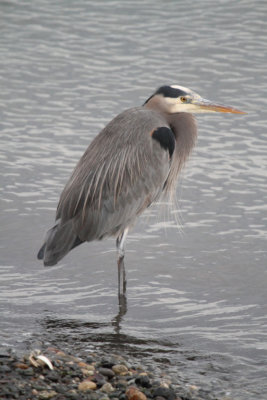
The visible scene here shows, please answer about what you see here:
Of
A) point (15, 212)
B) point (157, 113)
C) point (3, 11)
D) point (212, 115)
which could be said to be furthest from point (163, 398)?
point (3, 11)

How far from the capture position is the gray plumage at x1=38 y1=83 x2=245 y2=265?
21.1 feet

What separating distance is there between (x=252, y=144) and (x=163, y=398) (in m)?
4.99

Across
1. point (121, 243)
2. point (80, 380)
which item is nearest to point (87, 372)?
point (80, 380)

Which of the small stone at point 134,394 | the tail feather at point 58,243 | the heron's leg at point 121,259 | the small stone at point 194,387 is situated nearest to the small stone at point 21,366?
the small stone at point 134,394

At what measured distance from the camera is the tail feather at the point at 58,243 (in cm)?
621

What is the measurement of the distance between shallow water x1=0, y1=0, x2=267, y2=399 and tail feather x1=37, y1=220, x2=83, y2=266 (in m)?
0.33

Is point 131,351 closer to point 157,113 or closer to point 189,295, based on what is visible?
point 189,295

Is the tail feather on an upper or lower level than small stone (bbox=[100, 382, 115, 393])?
upper

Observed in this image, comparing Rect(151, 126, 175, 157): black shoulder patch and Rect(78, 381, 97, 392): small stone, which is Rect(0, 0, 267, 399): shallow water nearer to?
Rect(78, 381, 97, 392): small stone

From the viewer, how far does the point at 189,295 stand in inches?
255

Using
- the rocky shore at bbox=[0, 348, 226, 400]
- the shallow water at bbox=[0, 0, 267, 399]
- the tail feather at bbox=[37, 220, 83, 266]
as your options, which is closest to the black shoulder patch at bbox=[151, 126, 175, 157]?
the tail feather at bbox=[37, 220, 83, 266]

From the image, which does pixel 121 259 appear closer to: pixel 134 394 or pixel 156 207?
pixel 156 207

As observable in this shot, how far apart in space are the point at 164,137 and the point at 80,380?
250cm

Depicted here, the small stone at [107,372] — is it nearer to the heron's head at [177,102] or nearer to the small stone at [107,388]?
the small stone at [107,388]
